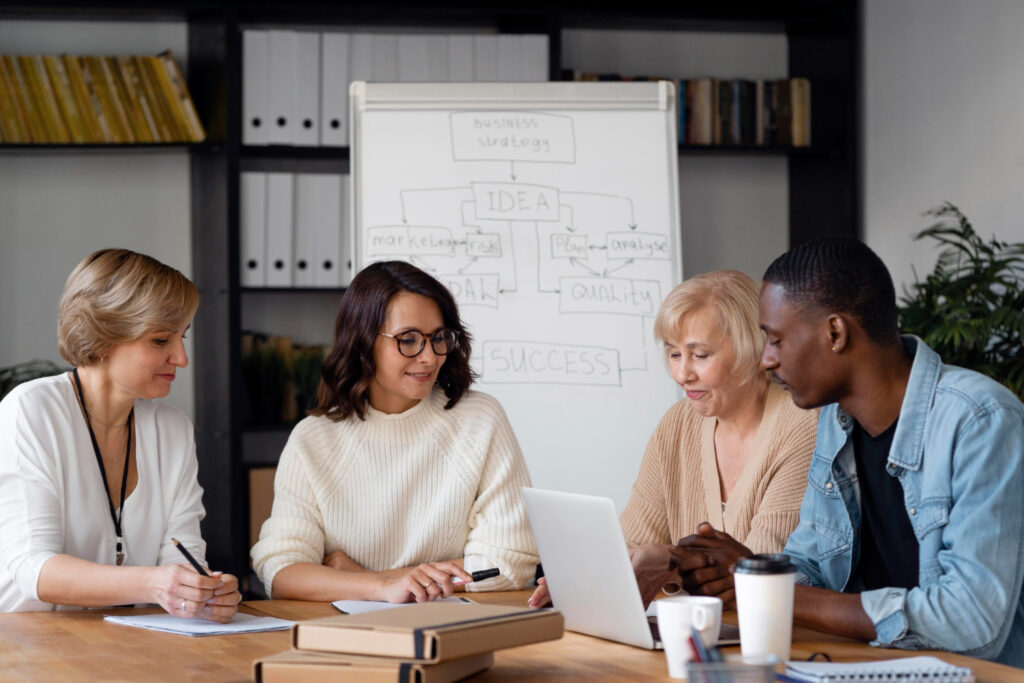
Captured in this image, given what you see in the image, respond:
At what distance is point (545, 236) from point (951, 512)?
2048 millimetres

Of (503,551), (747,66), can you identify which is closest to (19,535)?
(503,551)

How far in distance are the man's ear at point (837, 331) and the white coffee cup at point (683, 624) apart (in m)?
0.45

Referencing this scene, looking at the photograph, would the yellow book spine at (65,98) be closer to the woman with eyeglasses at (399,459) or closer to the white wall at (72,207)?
the white wall at (72,207)

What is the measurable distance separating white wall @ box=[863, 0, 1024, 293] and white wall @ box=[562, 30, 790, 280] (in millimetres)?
385

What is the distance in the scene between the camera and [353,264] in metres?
3.41

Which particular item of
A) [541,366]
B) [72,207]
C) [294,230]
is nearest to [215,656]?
[541,366]

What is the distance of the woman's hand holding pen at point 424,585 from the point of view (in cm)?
184

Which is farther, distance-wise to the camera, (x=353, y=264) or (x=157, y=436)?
(x=353, y=264)

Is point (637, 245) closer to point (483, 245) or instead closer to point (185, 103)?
point (483, 245)

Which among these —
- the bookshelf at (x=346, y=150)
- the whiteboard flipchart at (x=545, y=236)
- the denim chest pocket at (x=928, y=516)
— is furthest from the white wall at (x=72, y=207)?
the denim chest pocket at (x=928, y=516)

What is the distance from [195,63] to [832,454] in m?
3.25

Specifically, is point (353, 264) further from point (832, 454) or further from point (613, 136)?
point (832, 454)

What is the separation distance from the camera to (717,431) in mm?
2307

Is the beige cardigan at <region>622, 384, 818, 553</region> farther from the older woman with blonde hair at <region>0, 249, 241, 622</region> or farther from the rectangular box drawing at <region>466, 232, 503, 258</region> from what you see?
the rectangular box drawing at <region>466, 232, 503, 258</region>
